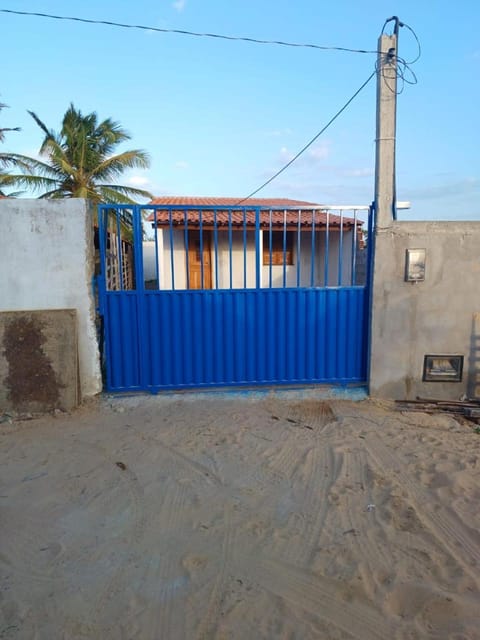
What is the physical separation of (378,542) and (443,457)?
5.27ft

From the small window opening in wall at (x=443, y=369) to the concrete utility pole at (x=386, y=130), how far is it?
1830 mm

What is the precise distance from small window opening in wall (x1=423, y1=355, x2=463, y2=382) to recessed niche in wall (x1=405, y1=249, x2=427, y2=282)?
108 centimetres

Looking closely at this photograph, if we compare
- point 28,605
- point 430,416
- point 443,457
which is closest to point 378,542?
point 443,457

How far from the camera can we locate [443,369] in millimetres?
5496

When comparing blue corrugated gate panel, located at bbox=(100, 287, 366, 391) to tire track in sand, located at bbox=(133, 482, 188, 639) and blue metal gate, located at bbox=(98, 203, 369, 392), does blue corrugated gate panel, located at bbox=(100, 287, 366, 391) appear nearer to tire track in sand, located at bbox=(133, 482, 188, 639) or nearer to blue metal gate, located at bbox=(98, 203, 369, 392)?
blue metal gate, located at bbox=(98, 203, 369, 392)

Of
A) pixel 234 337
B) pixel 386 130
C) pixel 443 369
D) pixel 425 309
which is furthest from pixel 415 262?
pixel 234 337

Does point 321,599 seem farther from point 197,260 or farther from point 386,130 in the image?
point 197,260

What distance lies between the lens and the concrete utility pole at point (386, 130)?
16.7 ft

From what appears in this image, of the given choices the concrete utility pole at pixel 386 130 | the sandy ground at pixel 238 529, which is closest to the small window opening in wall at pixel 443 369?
the sandy ground at pixel 238 529

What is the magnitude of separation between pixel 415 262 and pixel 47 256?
4.48 metres

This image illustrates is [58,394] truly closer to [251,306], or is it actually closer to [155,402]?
[155,402]

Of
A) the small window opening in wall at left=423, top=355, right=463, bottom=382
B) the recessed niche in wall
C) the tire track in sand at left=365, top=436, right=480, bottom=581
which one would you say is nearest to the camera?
the tire track in sand at left=365, top=436, right=480, bottom=581

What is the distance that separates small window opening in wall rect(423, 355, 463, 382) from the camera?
547 cm

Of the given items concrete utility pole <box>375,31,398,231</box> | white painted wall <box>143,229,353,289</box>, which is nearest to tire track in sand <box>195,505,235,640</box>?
concrete utility pole <box>375,31,398,231</box>
